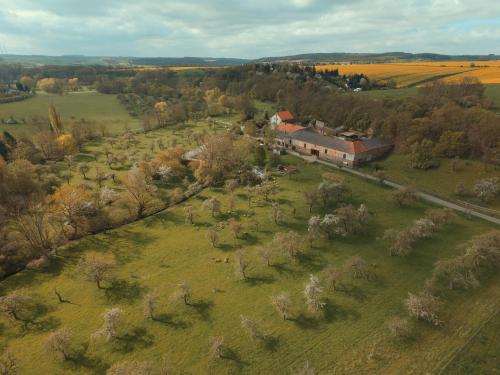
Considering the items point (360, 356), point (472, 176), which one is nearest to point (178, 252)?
point (360, 356)

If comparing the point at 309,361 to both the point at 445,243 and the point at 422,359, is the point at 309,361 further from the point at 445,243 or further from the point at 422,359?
the point at 445,243

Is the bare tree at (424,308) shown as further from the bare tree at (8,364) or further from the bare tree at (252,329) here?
the bare tree at (8,364)

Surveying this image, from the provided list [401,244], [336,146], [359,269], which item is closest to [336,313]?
[359,269]

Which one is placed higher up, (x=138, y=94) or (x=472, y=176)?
(x=138, y=94)

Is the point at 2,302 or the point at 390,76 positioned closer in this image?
the point at 2,302

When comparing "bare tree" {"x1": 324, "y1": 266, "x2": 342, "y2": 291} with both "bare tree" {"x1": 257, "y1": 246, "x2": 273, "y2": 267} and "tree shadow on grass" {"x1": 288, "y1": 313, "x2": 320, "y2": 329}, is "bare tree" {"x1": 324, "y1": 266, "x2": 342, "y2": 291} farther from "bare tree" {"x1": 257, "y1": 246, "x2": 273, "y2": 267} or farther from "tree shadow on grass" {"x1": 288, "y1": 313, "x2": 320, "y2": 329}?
"bare tree" {"x1": 257, "y1": 246, "x2": 273, "y2": 267}

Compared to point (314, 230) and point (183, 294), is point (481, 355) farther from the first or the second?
point (183, 294)
